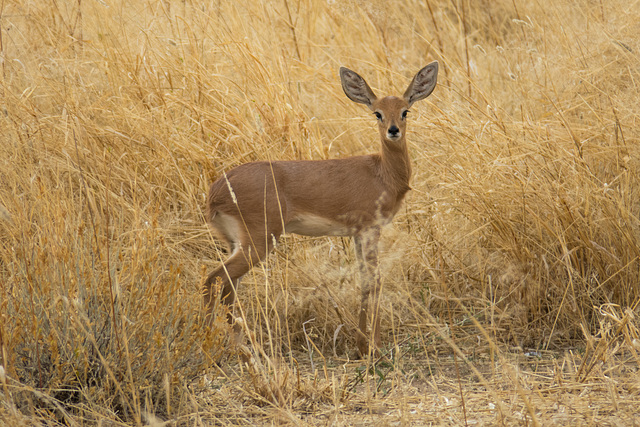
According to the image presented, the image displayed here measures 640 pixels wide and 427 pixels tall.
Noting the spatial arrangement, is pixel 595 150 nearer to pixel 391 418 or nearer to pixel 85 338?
pixel 391 418

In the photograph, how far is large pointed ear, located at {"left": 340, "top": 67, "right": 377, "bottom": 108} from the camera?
425 centimetres

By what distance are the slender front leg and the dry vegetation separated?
0.32 ft

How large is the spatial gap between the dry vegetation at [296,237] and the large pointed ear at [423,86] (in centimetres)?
50

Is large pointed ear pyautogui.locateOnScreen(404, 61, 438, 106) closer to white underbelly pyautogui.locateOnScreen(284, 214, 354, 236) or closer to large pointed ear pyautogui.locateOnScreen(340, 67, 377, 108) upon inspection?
large pointed ear pyautogui.locateOnScreen(340, 67, 377, 108)

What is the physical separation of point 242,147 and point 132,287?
6.64 ft

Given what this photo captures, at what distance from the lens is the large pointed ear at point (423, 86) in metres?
4.26

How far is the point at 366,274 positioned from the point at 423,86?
3.63 ft

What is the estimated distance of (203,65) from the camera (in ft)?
17.4

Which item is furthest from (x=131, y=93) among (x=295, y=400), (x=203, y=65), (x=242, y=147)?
(x=295, y=400)

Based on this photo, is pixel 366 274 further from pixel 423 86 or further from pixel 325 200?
pixel 423 86

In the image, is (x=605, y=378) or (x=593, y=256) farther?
(x=593, y=256)

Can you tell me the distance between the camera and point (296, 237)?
15.4 feet

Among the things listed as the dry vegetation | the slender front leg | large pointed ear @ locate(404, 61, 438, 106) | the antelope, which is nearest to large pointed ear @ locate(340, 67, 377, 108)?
the antelope

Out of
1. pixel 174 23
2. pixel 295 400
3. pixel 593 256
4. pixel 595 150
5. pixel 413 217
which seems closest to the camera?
pixel 295 400
